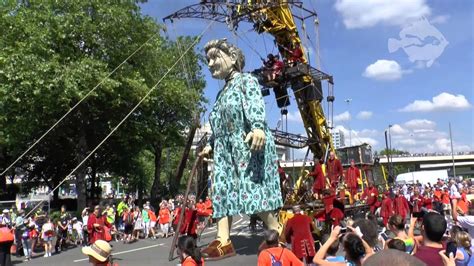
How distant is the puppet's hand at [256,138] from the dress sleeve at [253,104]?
145mm

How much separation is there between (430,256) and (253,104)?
10.2 ft

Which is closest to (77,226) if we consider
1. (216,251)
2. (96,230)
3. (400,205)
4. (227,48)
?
(96,230)

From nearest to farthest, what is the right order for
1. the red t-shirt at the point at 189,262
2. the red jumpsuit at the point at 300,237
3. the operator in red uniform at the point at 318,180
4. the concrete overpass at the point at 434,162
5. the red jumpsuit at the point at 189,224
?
the red t-shirt at the point at 189,262, the red jumpsuit at the point at 300,237, the red jumpsuit at the point at 189,224, the operator in red uniform at the point at 318,180, the concrete overpass at the point at 434,162

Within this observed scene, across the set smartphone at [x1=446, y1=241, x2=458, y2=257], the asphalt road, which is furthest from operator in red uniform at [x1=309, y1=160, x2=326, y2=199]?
smartphone at [x1=446, y1=241, x2=458, y2=257]

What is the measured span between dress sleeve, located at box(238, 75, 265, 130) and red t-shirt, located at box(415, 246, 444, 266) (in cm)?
270

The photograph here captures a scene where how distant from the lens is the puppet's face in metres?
6.25

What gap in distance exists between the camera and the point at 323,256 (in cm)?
400

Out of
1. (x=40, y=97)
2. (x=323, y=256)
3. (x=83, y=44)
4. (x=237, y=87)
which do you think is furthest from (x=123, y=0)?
(x=323, y=256)

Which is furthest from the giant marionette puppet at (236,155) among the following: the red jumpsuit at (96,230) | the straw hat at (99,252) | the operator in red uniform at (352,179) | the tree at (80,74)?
the tree at (80,74)

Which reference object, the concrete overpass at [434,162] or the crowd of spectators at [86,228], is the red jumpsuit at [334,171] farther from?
the concrete overpass at [434,162]

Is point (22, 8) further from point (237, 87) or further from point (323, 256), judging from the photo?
point (323, 256)

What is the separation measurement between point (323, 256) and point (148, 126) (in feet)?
71.7

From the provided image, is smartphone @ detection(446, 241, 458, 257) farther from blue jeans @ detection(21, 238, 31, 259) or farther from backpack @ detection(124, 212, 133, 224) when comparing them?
backpack @ detection(124, 212, 133, 224)

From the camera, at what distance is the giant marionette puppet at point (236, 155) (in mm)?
5945
